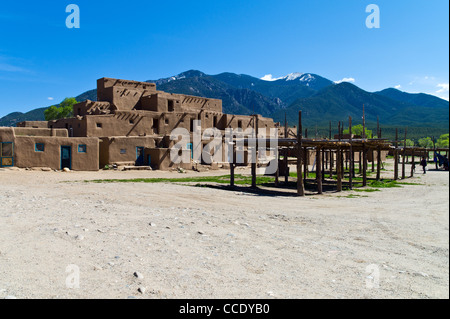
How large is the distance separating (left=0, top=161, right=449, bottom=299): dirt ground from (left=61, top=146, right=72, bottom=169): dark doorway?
581 inches

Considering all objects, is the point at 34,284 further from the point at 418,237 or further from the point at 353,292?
the point at 418,237

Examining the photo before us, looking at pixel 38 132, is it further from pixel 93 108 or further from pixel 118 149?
pixel 93 108

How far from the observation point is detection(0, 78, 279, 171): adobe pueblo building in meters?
23.6

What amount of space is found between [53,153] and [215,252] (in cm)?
2218

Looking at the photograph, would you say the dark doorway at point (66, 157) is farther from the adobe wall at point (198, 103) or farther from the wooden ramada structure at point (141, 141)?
the adobe wall at point (198, 103)

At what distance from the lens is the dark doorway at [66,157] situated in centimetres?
2475

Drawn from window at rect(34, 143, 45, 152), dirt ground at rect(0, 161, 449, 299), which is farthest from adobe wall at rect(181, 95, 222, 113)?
dirt ground at rect(0, 161, 449, 299)

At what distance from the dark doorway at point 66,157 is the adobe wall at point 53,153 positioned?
0.71ft

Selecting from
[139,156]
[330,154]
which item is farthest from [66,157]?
[330,154]

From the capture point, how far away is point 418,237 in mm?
7590

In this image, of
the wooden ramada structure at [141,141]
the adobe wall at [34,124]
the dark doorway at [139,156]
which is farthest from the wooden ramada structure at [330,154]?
the adobe wall at [34,124]

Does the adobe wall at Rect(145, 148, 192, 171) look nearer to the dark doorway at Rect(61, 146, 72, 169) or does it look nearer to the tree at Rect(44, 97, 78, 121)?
the dark doorway at Rect(61, 146, 72, 169)

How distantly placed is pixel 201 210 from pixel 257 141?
882 cm

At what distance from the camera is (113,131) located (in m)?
31.4
